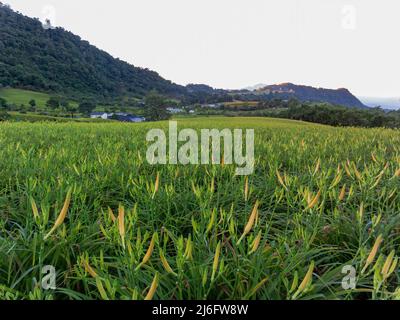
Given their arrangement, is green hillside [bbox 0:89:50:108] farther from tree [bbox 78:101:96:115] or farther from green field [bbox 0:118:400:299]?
green field [bbox 0:118:400:299]

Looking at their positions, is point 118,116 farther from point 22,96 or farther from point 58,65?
point 58,65

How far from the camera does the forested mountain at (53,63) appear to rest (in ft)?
305

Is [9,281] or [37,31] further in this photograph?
[37,31]

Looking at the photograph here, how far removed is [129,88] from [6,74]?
48808mm

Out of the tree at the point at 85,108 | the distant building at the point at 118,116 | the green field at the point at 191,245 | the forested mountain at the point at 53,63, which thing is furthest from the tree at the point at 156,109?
the green field at the point at 191,245

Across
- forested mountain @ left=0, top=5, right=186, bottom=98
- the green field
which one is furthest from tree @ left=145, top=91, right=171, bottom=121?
the green field

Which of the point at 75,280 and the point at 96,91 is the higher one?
the point at 96,91

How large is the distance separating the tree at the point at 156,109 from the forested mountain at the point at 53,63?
3213cm

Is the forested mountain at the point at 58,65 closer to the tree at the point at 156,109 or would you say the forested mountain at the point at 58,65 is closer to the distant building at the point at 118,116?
the distant building at the point at 118,116

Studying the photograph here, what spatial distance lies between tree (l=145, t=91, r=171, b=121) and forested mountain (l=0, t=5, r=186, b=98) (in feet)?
105

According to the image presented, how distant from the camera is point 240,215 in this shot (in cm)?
214
